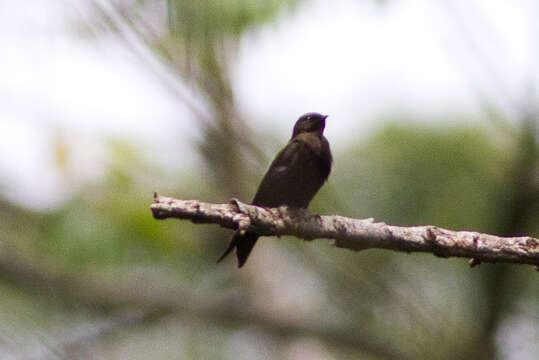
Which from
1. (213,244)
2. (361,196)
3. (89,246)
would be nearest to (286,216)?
(89,246)

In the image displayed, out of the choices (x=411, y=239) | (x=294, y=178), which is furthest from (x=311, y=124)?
(x=411, y=239)

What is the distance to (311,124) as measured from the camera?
15.0 feet

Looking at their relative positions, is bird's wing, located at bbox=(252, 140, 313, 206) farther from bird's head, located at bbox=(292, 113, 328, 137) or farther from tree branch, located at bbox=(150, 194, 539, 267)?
tree branch, located at bbox=(150, 194, 539, 267)

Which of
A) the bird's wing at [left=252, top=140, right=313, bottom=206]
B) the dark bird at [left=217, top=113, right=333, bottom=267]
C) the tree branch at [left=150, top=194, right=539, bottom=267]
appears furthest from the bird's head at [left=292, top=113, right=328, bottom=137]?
the tree branch at [left=150, top=194, right=539, bottom=267]

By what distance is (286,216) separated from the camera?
2482mm

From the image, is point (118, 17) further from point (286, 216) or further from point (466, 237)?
point (466, 237)

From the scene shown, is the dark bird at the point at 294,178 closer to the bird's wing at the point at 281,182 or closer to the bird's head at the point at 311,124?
the bird's wing at the point at 281,182

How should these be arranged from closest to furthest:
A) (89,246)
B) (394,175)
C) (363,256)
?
(363,256) → (89,246) → (394,175)

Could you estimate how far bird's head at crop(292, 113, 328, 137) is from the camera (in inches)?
179

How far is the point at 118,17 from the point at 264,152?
0.76 metres

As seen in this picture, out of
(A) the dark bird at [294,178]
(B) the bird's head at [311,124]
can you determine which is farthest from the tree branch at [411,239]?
(B) the bird's head at [311,124]

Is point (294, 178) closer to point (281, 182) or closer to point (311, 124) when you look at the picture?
point (281, 182)

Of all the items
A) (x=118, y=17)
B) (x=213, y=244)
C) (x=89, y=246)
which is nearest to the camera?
(x=118, y=17)

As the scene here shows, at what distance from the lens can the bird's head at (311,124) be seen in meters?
4.54
